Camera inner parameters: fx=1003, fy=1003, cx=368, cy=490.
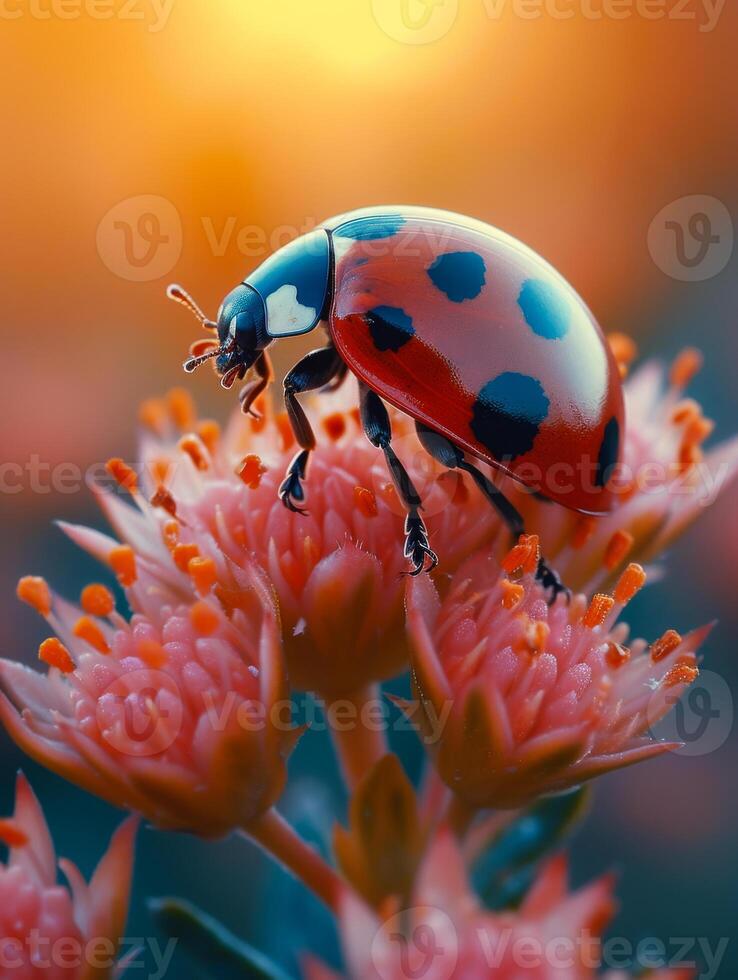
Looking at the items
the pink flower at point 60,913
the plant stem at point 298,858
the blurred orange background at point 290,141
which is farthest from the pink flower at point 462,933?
the blurred orange background at point 290,141

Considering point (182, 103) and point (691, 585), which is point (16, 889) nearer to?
point (691, 585)

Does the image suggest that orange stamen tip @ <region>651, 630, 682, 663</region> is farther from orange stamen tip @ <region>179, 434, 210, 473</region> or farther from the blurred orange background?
the blurred orange background

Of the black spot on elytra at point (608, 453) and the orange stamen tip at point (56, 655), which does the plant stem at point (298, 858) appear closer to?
the orange stamen tip at point (56, 655)

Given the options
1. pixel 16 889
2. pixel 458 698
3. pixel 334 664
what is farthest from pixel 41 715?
pixel 458 698

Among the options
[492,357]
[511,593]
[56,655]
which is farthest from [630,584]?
[56,655]

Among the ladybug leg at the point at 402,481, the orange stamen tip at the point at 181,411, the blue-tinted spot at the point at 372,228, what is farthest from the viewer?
the orange stamen tip at the point at 181,411
